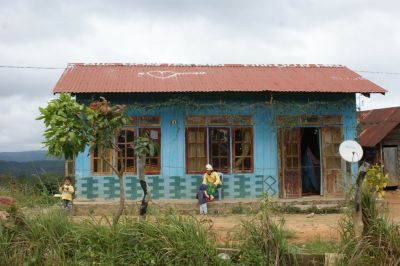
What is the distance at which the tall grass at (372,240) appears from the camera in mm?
5297

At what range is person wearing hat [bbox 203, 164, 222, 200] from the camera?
37.0 feet

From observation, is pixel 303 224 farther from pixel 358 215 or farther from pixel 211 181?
pixel 358 215

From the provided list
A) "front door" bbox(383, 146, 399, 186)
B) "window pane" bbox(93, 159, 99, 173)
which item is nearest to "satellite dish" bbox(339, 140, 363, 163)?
"window pane" bbox(93, 159, 99, 173)

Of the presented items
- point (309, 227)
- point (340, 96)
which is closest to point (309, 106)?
point (340, 96)

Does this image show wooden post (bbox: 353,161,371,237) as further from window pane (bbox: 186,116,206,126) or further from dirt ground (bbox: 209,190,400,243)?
window pane (bbox: 186,116,206,126)

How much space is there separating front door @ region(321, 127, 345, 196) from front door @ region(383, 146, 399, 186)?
458 cm

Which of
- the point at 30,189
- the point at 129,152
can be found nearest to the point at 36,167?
the point at 30,189

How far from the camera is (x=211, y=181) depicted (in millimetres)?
11336

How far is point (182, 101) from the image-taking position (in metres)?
11.5

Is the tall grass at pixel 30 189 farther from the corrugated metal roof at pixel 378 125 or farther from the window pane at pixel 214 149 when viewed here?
the corrugated metal roof at pixel 378 125

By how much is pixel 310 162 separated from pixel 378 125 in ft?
17.6

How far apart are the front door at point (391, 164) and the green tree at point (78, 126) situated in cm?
1200

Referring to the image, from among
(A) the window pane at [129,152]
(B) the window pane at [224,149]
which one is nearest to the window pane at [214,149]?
(B) the window pane at [224,149]

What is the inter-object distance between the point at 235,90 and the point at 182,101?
133 centimetres
